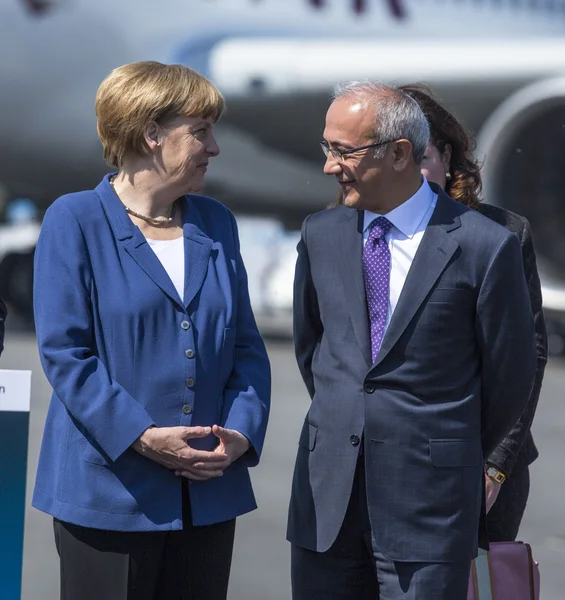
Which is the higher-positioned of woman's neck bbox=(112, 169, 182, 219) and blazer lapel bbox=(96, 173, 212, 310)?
woman's neck bbox=(112, 169, 182, 219)

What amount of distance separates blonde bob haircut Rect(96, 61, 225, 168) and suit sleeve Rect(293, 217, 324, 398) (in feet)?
0.98

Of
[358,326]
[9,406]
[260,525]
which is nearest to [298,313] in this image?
[358,326]

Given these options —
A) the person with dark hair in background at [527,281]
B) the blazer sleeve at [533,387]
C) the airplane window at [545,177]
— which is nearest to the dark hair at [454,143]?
the person with dark hair in background at [527,281]

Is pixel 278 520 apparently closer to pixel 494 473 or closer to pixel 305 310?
pixel 494 473

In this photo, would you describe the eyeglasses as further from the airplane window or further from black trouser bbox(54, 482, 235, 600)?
the airplane window

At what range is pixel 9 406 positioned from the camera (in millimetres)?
1742

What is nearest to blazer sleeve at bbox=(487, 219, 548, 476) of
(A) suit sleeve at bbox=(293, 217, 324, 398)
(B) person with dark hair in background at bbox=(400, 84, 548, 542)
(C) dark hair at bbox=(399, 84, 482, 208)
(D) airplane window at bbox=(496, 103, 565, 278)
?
(B) person with dark hair in background at bbox=(400, 84, 548, 542)

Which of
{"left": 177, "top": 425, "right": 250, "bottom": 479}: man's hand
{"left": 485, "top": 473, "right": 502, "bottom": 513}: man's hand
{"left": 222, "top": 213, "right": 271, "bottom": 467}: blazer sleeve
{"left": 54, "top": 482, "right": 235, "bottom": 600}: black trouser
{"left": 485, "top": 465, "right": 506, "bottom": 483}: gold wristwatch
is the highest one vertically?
{"left": 222, "top": 213, "right": 271, "bottom": 467}: blazer sleeve

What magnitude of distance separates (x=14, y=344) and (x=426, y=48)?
3.80 m

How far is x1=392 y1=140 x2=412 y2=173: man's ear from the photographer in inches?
67.1

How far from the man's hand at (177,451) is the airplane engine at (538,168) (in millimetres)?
4508

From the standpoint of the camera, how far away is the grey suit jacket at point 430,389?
1.67 meters

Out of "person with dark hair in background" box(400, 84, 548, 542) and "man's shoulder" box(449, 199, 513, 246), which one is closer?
"man's shoulder" box(449, 199, 513, 246)

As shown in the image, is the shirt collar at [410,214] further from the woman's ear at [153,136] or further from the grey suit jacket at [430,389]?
the woman's ear at [153,136]
